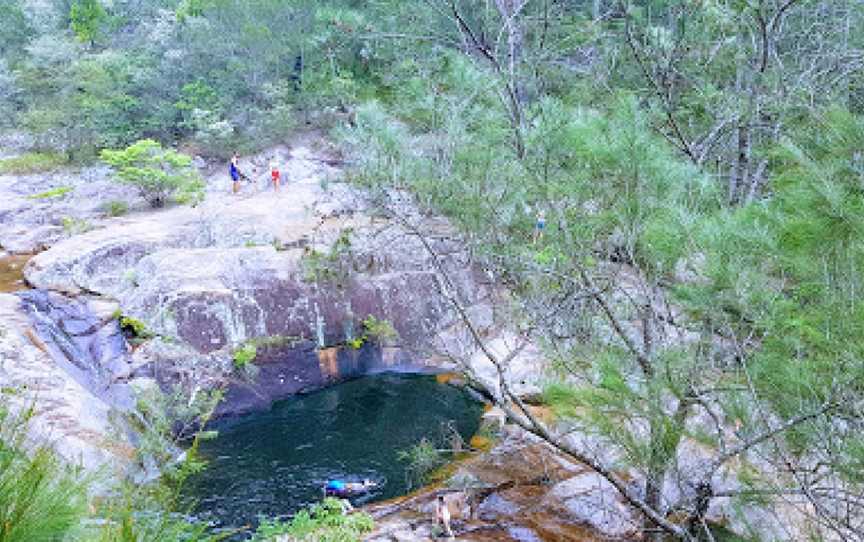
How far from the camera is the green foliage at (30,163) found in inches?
677

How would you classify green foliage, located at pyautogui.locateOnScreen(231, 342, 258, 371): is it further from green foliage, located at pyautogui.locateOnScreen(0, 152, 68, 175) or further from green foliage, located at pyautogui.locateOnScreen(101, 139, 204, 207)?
green foliage, located at pyautogui.locateOnScreen(0, 152, 68, 175)

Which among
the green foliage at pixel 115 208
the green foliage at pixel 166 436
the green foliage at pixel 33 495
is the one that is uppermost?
the green foliage at pixel 115 208

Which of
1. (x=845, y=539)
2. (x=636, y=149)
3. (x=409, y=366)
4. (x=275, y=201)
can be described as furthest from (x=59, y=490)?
(x=275, y=201)

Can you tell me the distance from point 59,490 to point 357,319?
10970mm

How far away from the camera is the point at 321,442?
33.2 ft

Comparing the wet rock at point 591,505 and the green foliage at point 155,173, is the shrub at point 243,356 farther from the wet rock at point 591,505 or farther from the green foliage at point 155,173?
the wet rock at point 591,505

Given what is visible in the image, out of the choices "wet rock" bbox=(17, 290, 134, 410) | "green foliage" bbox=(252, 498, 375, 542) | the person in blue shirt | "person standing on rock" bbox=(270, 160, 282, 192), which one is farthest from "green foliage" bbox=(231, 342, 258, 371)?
"person standing on rock" bbox=(270, 160, 282, 192)

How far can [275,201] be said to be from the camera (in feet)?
49.0

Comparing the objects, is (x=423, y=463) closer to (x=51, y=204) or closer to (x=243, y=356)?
(x=243, y=356)

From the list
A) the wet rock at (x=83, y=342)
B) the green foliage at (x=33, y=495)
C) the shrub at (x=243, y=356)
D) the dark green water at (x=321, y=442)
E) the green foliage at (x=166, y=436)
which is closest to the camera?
A: the green foliage at (x=33, y=495)

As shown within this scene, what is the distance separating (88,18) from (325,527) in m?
21.3

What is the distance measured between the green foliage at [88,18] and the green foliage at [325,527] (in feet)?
65.9

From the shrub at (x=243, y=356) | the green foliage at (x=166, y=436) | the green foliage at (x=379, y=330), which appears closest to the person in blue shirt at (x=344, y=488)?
the green foliage at (x=166, y=436)

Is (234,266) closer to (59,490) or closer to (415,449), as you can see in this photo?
(415,449)
